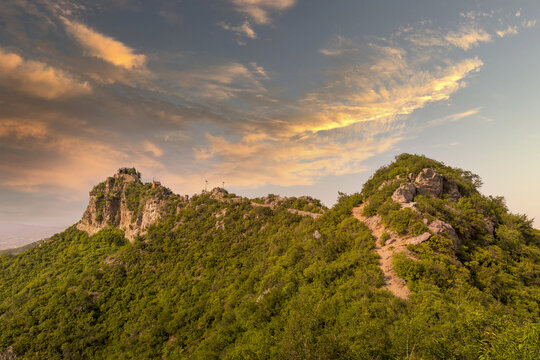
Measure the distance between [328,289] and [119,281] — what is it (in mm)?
83665

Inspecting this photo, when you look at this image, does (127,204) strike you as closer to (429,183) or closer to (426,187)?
(426,187)

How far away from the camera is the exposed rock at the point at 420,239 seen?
31006mm

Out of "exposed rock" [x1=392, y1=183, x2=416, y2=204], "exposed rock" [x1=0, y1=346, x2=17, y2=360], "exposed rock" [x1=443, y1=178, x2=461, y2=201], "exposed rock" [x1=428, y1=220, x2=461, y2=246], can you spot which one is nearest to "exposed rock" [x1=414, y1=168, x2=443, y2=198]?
"exposed rock" [x1=392, y1=183, x2=416, y2=204]

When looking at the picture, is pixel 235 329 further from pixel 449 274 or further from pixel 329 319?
pixel 449 274

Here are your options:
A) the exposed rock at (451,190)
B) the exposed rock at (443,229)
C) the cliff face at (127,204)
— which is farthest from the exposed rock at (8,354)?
the exposed rock at (451,190)

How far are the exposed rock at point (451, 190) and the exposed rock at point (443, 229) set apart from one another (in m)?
17.5

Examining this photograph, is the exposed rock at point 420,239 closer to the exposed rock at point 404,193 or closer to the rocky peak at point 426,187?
the rocky peak at point 426,187

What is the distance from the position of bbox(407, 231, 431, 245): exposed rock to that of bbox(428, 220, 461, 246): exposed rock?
1.30 meters

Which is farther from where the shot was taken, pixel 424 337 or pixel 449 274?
pixel 449 274

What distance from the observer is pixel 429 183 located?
44.8 meters

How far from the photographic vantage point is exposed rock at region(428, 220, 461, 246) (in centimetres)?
3170

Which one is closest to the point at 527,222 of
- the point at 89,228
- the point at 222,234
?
the point at 222,234

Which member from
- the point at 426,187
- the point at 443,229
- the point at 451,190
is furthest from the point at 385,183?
the point at 443,229

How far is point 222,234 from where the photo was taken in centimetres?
8344
